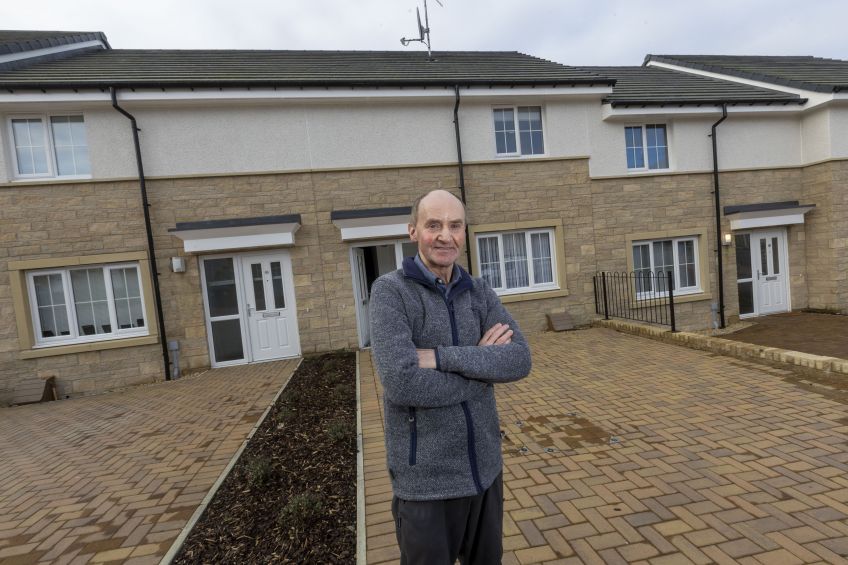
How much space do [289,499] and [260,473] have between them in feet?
1.46

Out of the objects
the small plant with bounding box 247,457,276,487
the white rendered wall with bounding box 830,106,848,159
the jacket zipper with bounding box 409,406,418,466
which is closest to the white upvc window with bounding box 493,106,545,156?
the white rendered wall with bounding box 830,106,848,159

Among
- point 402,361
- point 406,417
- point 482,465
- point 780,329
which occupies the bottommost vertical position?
point 780,329

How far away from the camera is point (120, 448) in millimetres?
4305

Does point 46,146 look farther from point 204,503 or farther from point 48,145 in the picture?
point 204,503

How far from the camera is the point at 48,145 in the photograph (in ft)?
23.7

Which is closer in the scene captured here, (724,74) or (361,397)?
(361,397)

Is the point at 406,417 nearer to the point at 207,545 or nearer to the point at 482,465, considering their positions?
the point at 482,465

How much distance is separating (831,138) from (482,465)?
43.3 feet

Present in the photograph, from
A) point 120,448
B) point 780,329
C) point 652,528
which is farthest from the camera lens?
point 780,329

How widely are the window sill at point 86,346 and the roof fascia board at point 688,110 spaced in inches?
415

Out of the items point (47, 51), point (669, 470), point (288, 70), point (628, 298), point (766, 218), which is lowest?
point (669, 470)

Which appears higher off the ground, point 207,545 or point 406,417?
point 406,417

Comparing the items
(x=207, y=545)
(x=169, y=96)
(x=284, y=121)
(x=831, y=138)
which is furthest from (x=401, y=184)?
(x=831, y=138)

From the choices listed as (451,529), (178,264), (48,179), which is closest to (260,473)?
(451,529)
